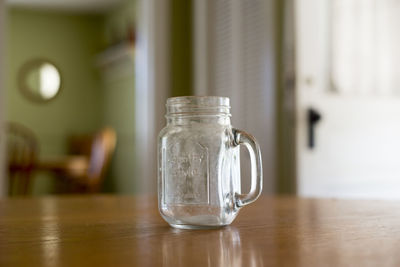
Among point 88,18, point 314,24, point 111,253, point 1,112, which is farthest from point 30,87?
point 111,253

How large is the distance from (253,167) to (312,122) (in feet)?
6.18

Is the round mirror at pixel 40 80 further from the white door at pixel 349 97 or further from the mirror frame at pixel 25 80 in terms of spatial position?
the white door at pixel 349 97

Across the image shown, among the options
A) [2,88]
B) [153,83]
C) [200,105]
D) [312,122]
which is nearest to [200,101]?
[200,105]

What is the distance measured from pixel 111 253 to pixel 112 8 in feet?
21.1

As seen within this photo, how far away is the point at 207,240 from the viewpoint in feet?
1.68

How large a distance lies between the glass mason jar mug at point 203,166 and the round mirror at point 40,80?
246 inches

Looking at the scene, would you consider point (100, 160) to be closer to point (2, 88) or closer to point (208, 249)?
point (2, 88)

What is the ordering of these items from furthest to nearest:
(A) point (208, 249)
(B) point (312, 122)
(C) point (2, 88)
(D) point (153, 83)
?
(D) point (153, 83) < (C) point (2, 88) < (B) point (312, 122) < (A) point (208, 249)

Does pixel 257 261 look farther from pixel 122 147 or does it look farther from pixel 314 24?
pixel 122 147

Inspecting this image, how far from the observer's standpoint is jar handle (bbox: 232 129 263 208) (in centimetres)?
60

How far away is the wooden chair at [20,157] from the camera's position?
192 inches

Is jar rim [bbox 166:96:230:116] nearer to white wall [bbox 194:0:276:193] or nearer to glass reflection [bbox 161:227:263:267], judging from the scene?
glass reflection [bbox 161:227:263:267]

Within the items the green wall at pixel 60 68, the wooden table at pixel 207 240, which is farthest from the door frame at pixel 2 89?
the green wall at pixel 60 68

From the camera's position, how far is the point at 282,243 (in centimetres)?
49
